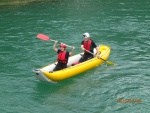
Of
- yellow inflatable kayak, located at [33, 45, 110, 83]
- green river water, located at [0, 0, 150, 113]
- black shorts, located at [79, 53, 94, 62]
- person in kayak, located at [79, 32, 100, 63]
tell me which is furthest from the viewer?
black shorts, located at [79, 53, 94, 62]

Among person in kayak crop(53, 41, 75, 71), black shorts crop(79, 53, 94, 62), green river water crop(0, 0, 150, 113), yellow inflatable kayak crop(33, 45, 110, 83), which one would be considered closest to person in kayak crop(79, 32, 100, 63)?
black shorts crop(79, 53, 94, 62)

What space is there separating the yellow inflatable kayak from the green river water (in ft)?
1.04

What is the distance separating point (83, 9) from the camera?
2975cm

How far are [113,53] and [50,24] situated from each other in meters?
8.55

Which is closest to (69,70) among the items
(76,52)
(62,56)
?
(62,56)

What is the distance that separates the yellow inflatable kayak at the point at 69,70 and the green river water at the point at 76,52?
1.04 feet

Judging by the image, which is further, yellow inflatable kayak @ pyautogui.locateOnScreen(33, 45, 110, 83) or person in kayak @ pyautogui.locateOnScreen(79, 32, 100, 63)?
person in kayak @ pyautogui.locateOnScreen(79, 32, 100, 63)

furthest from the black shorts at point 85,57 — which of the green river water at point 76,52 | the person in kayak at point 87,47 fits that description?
the green river water at point 76,52

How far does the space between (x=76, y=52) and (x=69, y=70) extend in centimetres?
421

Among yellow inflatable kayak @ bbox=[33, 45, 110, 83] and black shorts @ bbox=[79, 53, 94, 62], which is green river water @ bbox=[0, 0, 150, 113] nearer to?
yellow inflatable kayak @ bbox=[33, 45, 110, 83]

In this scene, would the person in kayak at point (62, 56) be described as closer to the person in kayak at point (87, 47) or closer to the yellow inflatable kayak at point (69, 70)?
the yellow inflatable kayak at point (69, 70)

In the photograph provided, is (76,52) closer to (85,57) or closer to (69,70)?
(85,57)

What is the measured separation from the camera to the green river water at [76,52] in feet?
41.2

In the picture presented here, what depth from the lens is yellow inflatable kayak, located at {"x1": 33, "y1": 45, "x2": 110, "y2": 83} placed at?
1346 centimetres
